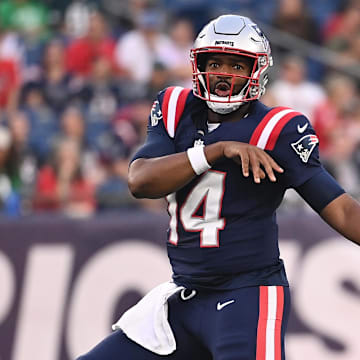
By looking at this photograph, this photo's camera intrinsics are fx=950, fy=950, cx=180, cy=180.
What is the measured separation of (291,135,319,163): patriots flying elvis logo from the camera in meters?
3.80

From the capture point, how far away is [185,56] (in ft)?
32.2

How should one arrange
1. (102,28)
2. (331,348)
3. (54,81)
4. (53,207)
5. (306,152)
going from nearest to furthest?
(306,152) → (331,348) → (53,207) → (54,81) → (102,28)

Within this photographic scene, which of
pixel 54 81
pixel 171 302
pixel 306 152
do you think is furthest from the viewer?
pixel 54 81

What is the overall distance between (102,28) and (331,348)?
5.06 metres

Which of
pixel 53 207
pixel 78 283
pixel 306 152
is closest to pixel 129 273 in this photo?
pixel 78 283

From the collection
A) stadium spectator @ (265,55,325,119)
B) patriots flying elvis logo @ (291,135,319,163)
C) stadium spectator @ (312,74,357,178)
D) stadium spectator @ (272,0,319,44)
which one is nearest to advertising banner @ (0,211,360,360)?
stadium spectator @ (312,74,357,178)

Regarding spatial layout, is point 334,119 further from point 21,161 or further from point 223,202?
point 223,202

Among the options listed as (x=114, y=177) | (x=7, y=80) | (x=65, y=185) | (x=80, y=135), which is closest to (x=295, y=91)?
(x=80, y=135)

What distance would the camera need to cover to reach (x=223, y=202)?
12.9 ft

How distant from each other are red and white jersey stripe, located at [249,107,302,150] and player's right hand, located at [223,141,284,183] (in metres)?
0.15

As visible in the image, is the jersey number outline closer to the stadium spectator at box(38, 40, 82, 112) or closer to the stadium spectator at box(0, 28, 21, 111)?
the stadium spectator at box(38, 40, 82, 112)

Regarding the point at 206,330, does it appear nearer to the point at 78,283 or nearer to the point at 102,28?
the point at 78,283

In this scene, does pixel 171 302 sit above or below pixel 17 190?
below

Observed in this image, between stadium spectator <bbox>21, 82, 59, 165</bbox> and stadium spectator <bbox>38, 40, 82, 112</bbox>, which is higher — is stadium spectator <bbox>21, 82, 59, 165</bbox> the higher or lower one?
the lower one
